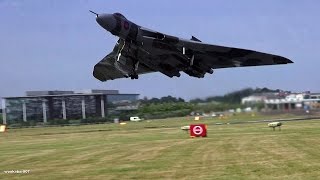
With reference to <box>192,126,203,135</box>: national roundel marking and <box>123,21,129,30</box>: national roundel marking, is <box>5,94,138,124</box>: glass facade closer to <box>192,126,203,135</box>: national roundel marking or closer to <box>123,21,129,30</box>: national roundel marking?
<box>192,126,203,135</box>: national roundel marking

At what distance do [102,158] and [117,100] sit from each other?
1743 cm

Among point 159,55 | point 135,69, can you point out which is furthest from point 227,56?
point 135,69

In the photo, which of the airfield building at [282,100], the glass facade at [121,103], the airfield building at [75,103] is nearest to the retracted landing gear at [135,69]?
the airfield building at [282,100]

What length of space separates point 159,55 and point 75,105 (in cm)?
1815

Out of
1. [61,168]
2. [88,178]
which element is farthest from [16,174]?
[88,178]

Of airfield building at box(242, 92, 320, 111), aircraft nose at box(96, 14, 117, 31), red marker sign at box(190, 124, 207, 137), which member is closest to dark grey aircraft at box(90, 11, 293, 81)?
aircraft nose at box(96, 14, 117, 31)

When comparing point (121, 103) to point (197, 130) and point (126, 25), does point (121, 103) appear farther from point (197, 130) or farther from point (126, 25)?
point (126, 25)

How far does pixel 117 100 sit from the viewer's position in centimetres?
4916

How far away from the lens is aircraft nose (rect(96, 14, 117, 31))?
23141 millimetres

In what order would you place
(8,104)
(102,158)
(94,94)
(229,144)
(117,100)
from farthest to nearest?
(8,104) < (117,100) < (94,94) < (229,144) < (102,158)

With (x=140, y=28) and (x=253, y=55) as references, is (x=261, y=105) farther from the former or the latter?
(x=140, y=28)

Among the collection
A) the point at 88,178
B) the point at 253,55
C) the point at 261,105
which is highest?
the point at 253,55

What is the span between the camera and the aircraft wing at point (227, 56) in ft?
87.6

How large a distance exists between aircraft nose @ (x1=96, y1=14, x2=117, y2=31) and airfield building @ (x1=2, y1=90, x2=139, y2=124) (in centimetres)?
1660
